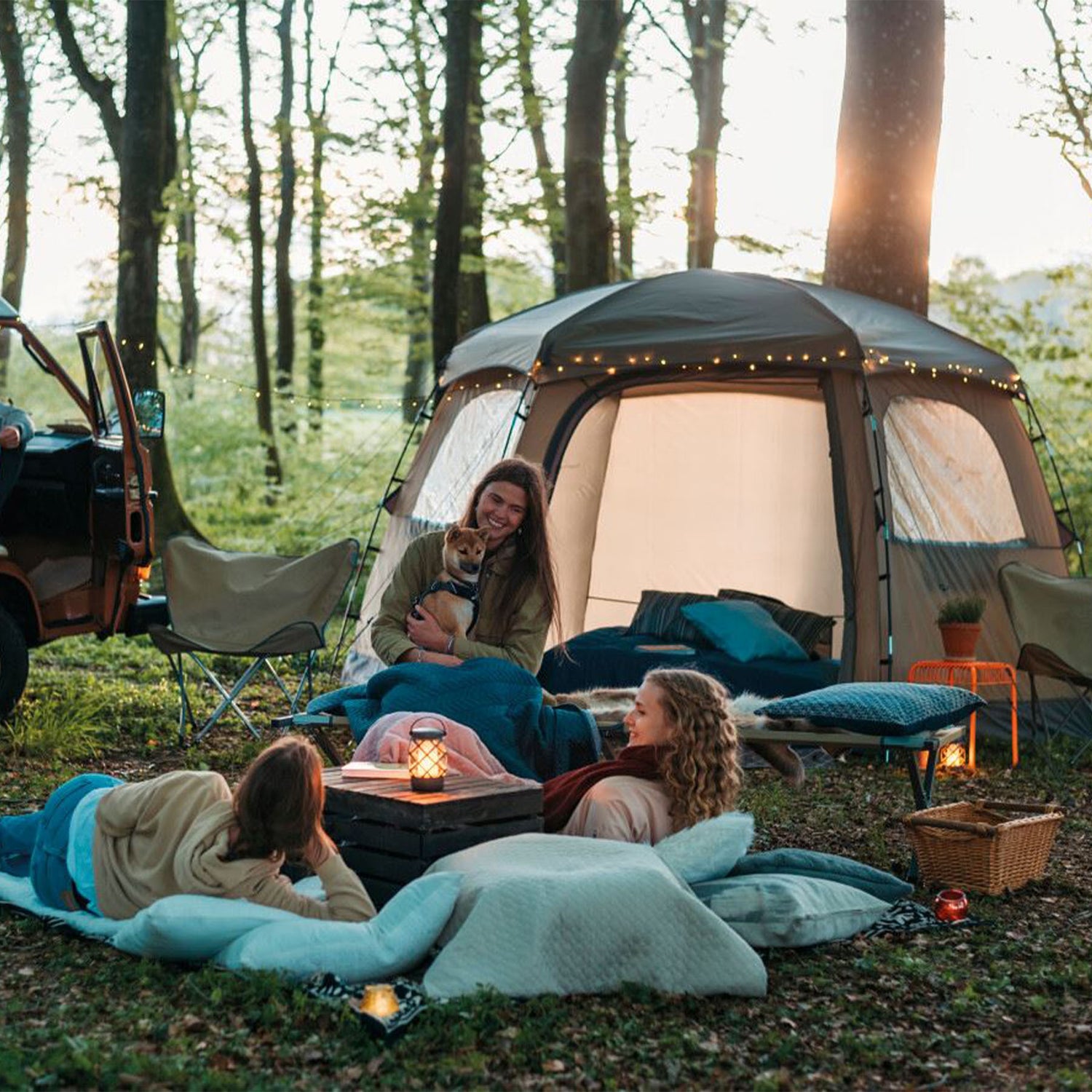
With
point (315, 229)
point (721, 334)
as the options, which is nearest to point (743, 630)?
point (721, 334)

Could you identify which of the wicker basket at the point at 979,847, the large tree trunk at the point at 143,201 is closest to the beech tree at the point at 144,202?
the large tree trunk at the point at 143,201

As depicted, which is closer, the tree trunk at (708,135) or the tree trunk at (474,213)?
the tree trunk at (474,213)

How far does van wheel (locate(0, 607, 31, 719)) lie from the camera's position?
5.73 m

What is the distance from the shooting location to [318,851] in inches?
122

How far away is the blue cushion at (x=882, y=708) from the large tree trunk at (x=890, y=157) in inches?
156

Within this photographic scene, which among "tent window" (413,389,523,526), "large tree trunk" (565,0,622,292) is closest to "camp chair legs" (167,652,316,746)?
"tent window" (413,389,523,526)

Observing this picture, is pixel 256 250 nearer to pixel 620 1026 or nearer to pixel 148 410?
pixel 148 410

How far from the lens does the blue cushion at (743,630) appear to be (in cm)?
660

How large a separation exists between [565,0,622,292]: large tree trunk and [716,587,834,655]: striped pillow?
3.15 metres

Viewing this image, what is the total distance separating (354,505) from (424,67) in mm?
4508

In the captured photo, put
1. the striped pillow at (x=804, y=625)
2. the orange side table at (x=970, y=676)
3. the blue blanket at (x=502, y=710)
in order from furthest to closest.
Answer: the striped pillow at (x=804, y=625), the orange side table at (x=970, y=676), the blue blanket at (x=502, y=710)

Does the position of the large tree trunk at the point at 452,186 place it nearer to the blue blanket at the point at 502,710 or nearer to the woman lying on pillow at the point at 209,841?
the blue blanket at the point at 502,710

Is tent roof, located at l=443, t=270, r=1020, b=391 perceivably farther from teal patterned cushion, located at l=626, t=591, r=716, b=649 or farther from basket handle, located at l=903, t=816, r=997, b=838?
basket handle, located at l=903, t=816, r=997, b=838

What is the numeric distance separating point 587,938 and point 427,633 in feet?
4.86
